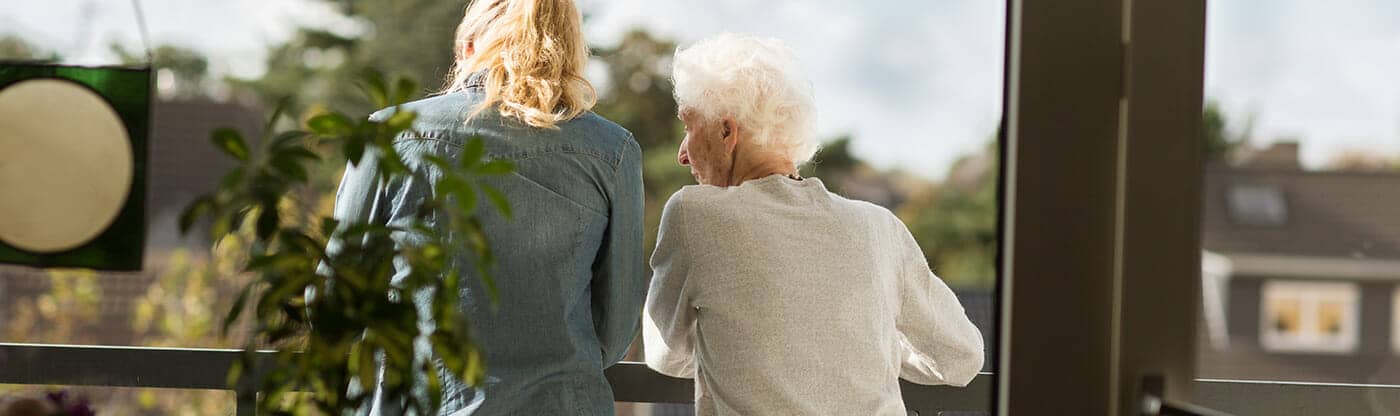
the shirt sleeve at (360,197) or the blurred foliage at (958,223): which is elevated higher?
the shirt sleeve at (360,197)

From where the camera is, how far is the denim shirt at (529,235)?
146 centimetres

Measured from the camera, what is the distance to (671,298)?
4.87 feet

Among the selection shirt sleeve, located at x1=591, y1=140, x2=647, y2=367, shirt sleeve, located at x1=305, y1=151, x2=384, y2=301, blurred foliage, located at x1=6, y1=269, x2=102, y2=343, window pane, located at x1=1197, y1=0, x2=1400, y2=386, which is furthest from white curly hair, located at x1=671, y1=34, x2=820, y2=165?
blurred foliage, located at x1=6, y1=269, x2=102, y2=343

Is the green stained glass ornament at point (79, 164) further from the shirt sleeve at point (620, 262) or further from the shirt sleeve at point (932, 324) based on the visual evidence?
the shirt sleeve at point (932, 324)

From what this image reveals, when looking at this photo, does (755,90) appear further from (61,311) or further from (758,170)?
(61,311)

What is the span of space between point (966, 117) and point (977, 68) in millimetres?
558

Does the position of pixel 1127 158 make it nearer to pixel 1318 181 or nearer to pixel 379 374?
pixel 1318 181

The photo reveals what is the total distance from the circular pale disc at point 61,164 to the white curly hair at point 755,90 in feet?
4.47

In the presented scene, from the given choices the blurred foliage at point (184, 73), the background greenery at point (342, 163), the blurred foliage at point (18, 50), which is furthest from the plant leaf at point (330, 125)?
the blurred foliage at point (184, 73)

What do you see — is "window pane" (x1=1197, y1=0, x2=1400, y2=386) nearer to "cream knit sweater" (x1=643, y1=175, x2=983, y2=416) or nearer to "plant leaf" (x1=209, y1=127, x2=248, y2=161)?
"cream knit sweater" (x1=643, y1=175, x2=983, y2=416)

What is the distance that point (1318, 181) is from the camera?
1.17 m

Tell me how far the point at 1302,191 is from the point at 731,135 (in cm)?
62

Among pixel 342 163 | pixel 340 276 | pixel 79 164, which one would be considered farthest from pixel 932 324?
pixel 342 163

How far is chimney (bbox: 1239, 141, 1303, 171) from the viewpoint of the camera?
1.19 meters
